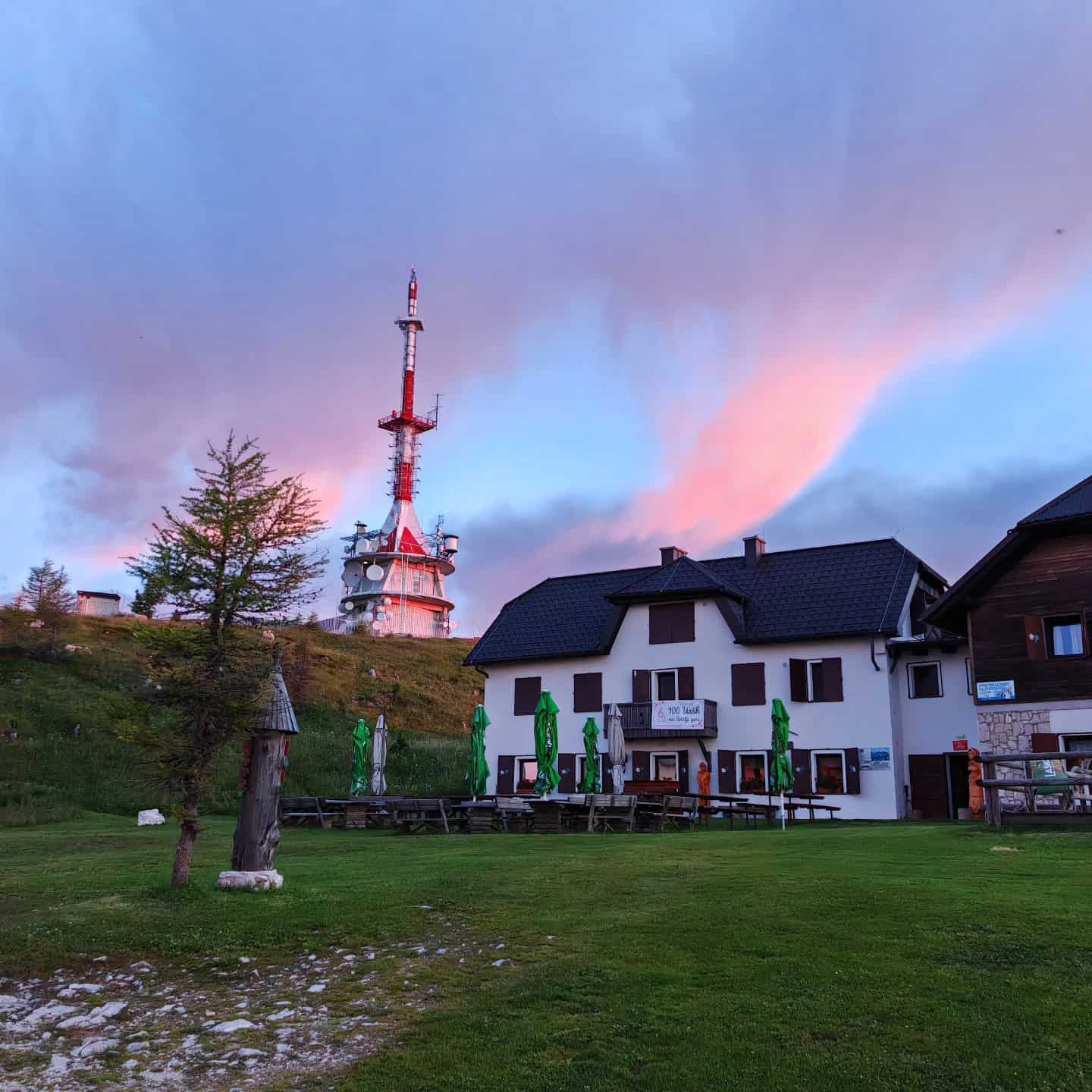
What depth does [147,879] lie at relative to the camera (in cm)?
1395

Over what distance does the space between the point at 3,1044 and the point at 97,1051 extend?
32.2 inches

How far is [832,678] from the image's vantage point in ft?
112

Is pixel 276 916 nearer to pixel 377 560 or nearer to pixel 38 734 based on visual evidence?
pixel 38 734

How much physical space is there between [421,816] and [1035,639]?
1616cm

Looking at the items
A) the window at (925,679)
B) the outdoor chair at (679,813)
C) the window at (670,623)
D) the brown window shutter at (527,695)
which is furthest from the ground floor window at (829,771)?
the brown window shutter at (527,695)

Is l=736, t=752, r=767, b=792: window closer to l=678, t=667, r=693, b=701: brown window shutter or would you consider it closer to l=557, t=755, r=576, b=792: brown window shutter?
l=678, t=667, r=693, b=701: brown window shutter

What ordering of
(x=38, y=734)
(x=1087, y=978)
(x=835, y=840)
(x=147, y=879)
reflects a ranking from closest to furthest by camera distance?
(x=1087, y=978) → (x=147, y=879) → (x=835, y=840) → (x=38, y=734)

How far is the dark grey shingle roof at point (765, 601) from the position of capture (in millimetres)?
34438

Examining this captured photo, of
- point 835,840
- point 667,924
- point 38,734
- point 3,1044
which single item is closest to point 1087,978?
point 667,924

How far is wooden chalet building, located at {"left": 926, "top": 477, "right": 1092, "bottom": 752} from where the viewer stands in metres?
26.4

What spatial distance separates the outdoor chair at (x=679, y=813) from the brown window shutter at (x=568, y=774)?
37.3 feet

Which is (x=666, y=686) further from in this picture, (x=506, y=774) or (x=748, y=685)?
(x=506, y=774)

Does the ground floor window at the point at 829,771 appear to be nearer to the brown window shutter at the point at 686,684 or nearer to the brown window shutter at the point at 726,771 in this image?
the brown window shutter at the point at 726,771

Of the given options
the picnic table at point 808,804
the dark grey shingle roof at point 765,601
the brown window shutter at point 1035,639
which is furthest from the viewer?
the dark grey shingle roof at point 765,601
